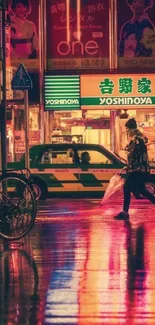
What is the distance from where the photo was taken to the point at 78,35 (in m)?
29.2

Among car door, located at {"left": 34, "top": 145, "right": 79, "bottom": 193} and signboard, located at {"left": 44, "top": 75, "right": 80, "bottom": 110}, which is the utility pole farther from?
signboard, located at {"left": 44, "top": 75, "right": 80, "bottom": 110}

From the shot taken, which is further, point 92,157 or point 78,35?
point 78,35

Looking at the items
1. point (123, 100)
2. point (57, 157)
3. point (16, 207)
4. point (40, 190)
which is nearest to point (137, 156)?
point (16, 207)

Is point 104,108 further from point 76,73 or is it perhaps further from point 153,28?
point 153,28

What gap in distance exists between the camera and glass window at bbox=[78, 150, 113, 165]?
21.8 m

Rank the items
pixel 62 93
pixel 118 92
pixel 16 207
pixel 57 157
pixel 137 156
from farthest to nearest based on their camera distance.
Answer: pixel 62 93 < pixel 118 92 < pixel 57 157 < pixel 137 156 < pixel 16 207

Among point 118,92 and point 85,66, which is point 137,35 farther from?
point 118,92

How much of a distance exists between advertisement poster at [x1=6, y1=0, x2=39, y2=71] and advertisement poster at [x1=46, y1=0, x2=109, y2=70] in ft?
1.49

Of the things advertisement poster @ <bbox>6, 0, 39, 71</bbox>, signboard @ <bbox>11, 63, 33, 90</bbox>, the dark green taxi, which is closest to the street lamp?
signboard @ <bbox>11, 63, 33, 90</bbox>

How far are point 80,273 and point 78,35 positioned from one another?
784 inches

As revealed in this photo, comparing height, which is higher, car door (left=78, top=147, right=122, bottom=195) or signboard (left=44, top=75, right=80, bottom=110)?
signboard (left=44, top=75, right=80, bottom=110)

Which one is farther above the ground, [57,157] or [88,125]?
[88,125]

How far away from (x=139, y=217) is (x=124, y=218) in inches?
21.9

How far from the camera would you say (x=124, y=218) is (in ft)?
51.1
